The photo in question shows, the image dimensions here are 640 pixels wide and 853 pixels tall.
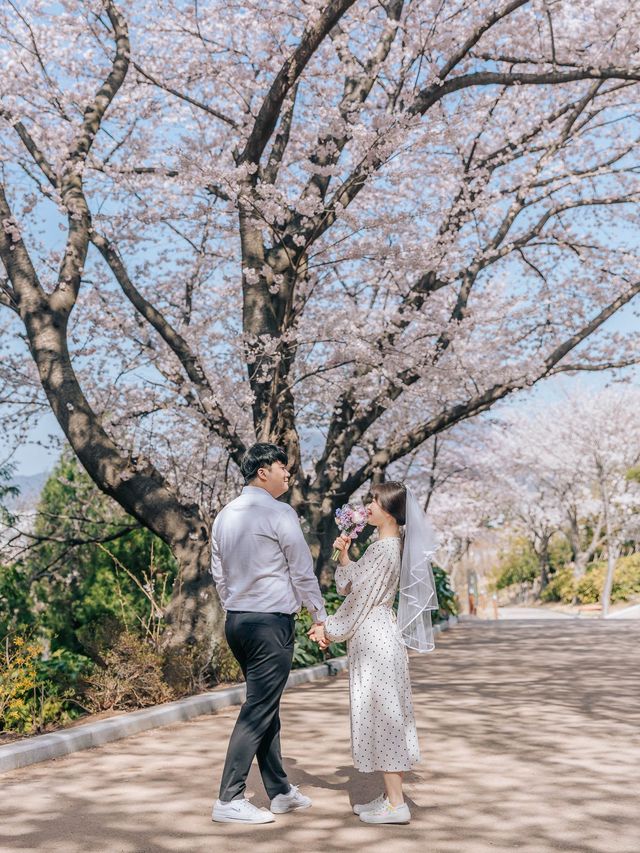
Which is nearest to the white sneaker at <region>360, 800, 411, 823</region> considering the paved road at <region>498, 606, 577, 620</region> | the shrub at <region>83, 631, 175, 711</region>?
the shrub at <region>83, 631, 175, 711</region>

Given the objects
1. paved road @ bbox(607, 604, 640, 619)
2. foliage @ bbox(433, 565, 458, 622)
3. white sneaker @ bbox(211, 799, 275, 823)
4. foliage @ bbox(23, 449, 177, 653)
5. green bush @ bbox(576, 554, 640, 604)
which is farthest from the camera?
green bush @ bbox(576, 554, 640, 604)

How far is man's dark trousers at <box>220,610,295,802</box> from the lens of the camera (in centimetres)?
465

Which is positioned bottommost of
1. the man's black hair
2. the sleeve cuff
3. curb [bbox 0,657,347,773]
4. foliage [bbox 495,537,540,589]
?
curb [bbox 0,657,347,773]

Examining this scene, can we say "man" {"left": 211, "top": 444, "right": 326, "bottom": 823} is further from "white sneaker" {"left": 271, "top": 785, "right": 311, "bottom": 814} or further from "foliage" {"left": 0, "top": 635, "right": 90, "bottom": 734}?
"foliage" {"left": 0, "top": 635, "right": 90, "bottom": 734}

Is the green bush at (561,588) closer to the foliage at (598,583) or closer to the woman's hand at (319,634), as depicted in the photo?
the foliage at (598,583)

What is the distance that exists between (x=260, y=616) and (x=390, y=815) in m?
1.15

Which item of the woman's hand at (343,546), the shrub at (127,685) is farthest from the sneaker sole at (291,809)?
the shrub at (127,685)

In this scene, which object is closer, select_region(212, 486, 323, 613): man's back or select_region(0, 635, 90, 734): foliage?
select_region(212, 486, 323, 613): man's back

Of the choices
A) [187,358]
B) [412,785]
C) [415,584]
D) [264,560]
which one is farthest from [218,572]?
[187,358]

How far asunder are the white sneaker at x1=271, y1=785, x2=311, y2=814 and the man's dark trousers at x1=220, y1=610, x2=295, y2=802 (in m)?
0.22

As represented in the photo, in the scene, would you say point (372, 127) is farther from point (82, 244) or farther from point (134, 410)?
point (134, 410)

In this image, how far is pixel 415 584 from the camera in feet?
16.8

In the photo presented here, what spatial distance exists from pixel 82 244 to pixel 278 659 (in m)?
7.39

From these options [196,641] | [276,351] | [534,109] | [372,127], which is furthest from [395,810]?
[534,109]
